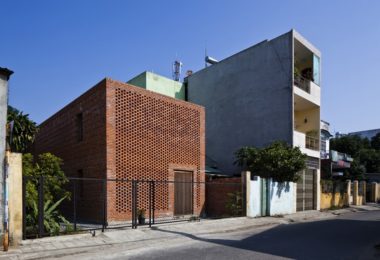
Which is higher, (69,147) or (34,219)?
(69,147)

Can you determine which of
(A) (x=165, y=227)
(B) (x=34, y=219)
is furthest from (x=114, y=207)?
(B) (x=34, y=219)

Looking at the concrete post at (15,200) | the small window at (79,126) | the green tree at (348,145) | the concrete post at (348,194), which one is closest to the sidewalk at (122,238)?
the concrete post at (15,200)

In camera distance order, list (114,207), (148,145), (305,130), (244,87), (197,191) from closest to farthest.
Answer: (114,207)
(148,145)
(197,191)
(244,87)
(305,130)

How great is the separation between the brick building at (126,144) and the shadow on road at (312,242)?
393cm

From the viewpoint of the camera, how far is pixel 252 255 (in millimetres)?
9250

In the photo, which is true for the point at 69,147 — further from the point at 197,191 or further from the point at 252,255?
the point at 252,255

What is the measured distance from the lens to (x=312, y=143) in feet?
88.4

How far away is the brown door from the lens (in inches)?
732

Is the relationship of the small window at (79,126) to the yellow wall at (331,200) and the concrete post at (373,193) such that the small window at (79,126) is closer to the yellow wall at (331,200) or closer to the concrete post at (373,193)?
the yellow wall at (331,200)

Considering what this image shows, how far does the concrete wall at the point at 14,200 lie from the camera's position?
968cm

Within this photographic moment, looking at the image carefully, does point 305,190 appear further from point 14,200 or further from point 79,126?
point 14,200

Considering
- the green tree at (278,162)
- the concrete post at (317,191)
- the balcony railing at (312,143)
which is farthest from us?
the balcony railing at (312,143)

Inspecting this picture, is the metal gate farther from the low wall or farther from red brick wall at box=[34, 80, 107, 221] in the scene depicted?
red brick wall at box=[34, 80, 107, 221]

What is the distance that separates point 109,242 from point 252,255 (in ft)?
13.9
